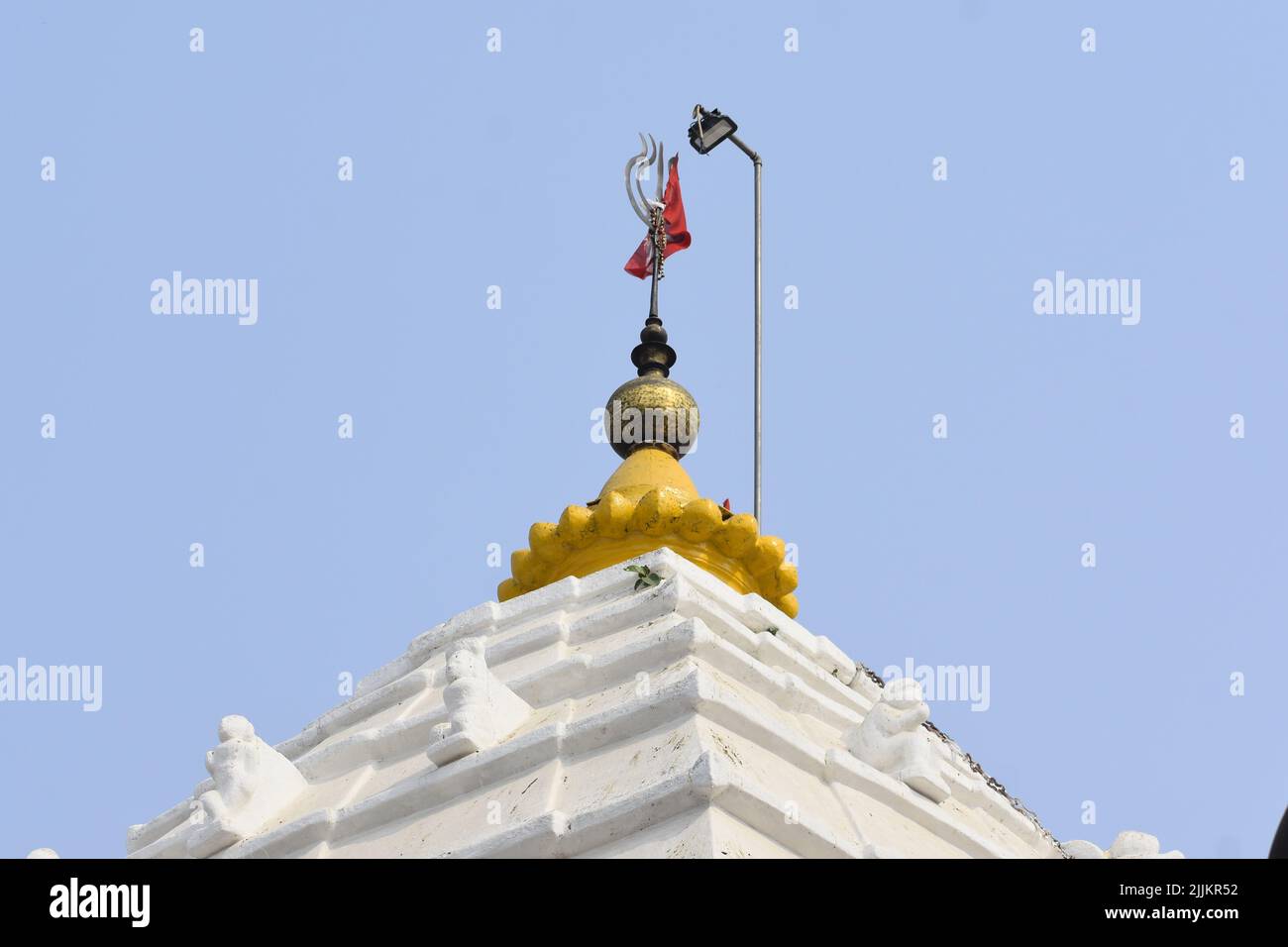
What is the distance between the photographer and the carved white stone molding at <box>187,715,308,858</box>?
340 inches

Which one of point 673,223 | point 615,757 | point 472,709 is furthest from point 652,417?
point 615,757

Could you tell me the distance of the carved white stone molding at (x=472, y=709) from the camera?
829 centimetres

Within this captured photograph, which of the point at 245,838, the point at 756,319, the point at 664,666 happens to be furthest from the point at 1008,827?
the point at 756,319

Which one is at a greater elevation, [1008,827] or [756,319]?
[756,319]

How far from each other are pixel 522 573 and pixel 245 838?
3.37 meters

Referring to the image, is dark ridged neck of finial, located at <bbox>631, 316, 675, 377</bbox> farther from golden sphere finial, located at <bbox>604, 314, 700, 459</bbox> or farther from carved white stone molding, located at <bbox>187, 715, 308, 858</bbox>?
carved white stone molding, located at <bbox>187, 715, 308, 858</bbox>

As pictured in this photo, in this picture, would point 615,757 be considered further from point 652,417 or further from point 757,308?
point 757,308

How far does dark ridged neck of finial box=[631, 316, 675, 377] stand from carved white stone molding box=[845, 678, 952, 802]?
4.29 metres

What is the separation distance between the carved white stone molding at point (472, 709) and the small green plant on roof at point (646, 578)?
131 cm

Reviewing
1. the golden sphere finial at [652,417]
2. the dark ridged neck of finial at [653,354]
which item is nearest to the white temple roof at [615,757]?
the golden sphere finial at [652,417]

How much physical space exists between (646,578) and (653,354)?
124 inches

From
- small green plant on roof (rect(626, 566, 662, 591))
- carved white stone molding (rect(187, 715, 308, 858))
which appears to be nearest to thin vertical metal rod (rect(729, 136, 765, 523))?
small green plant on roof (rect(626, 566, 662, 591))
